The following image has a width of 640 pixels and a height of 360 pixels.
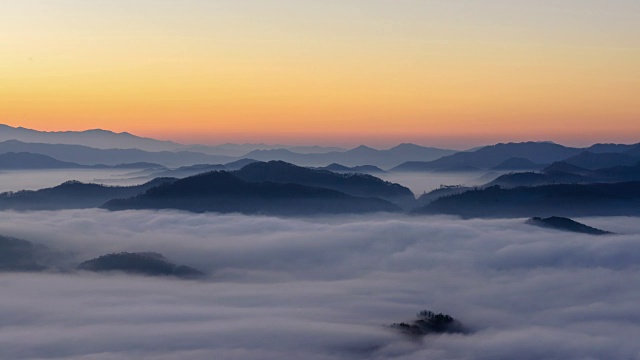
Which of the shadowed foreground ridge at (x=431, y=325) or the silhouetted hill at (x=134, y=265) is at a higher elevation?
the silhouetted hill at (x=134, y=265)

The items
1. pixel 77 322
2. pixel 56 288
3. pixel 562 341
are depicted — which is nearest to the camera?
pixel 562 341

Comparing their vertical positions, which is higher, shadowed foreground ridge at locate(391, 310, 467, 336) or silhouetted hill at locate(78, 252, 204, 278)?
silhouetted hill at locate(78, 252, 204, 278)

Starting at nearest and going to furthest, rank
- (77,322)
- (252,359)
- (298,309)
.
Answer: (252,359) → (77,322) → (298,309)

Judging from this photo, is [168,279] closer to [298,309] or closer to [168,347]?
[298,309]

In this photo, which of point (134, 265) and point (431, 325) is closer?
point (431, 325)

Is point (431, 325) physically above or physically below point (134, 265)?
below

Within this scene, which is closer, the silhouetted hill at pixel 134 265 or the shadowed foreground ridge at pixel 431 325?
the shadowed foreground ridge at pixel 431 325

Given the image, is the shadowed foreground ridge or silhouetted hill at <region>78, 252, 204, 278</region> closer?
the shadowed foreground ridge

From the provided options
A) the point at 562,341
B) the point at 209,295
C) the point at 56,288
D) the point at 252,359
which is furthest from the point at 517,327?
the point at 56,288
